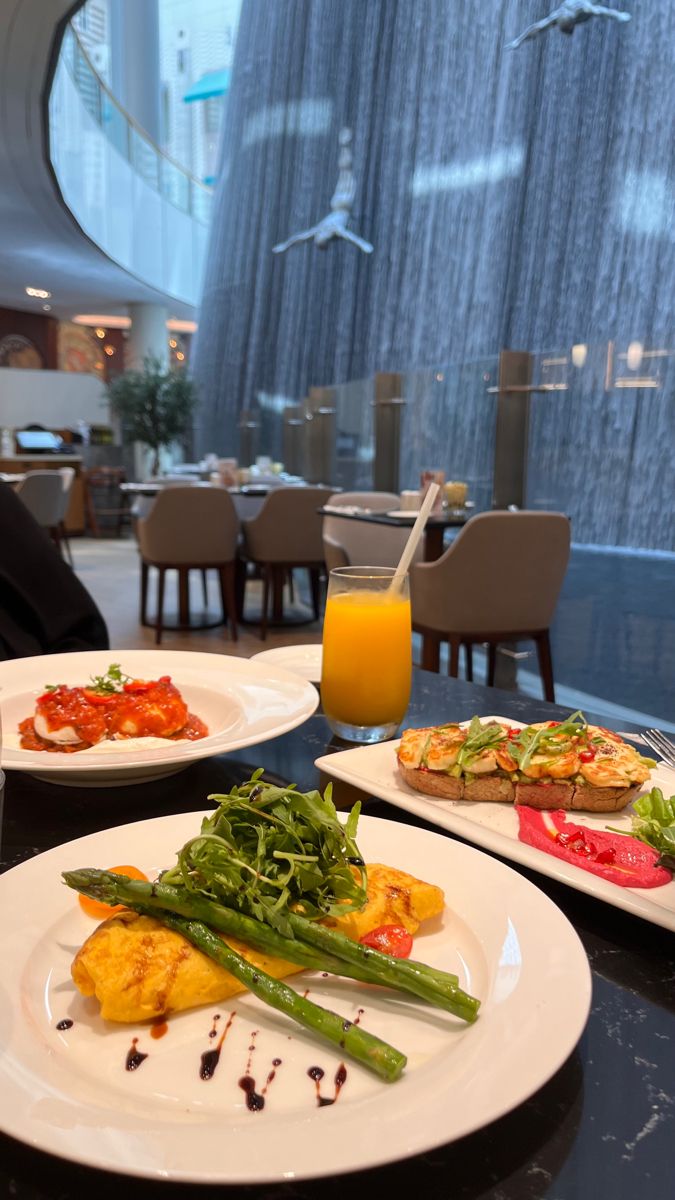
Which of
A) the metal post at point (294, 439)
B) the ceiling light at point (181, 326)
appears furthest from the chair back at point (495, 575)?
the ceiling light at point (181, 326)

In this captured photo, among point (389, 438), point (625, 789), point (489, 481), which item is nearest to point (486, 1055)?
point (625, 789)

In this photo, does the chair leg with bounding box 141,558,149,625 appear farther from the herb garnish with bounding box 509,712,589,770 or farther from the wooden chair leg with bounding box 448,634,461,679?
the herb garnish with bounding box 509,712,589,770

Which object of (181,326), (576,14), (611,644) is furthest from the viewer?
(181,326)

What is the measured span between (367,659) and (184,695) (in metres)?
0.28

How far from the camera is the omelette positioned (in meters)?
0.47

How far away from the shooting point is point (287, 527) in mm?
5848

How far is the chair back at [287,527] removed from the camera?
5785mm

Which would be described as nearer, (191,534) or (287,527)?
(191,534)

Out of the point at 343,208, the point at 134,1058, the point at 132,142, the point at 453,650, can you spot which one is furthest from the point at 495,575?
the point at 132,142

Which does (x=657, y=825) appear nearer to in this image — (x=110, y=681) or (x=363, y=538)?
(x=110, y=681)

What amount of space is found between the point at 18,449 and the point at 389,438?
8.41m

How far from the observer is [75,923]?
55 cm

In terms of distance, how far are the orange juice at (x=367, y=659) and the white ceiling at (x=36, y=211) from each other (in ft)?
22.3

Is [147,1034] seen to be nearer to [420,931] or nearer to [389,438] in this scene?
[420,931]
